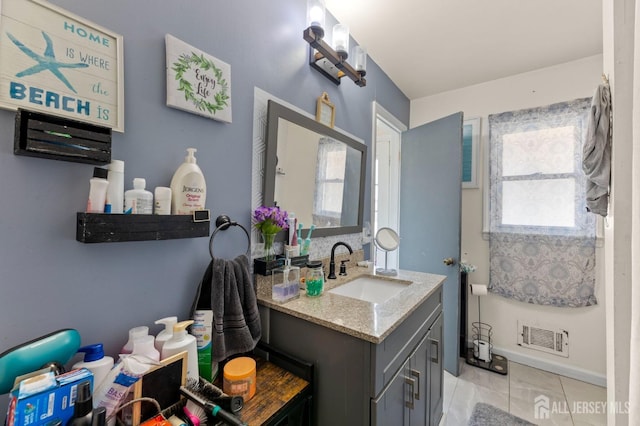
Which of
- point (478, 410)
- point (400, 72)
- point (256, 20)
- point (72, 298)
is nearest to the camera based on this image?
point (72, 298)

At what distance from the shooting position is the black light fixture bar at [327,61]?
1.29 meters

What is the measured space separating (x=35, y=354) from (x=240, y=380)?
0.48 m

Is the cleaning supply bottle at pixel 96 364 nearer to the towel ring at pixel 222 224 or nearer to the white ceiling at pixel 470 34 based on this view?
the towel ring at pixel 222 224

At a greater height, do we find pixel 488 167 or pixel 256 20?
pixel 256 20

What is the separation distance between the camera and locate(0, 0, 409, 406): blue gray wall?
60 centimetres

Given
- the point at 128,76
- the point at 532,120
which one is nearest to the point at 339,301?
the point at 128,76

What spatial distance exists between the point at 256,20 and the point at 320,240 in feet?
3.73

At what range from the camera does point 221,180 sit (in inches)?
39.5

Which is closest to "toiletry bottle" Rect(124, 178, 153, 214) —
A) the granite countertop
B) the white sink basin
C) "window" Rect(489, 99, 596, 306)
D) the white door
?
the granite countertop

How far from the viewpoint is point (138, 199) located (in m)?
0.72

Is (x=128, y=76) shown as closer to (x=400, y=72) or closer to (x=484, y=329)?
(x=400, y=72)

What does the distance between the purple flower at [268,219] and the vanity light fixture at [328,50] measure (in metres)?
0.89

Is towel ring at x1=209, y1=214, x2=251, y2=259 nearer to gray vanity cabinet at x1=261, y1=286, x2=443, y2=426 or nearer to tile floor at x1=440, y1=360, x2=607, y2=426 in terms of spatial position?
gray vanity cabinet at x1=261, y1=286, x2=443, y2=426

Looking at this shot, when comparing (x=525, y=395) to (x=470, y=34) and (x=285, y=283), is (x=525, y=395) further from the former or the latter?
(x=470, y=34)
